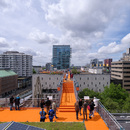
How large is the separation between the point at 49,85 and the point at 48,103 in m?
40.3

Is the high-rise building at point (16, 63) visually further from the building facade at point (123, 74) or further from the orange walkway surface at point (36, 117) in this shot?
the orange walkway surface at point (36, 117)

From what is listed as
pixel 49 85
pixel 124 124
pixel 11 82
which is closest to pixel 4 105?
pixel 124 124

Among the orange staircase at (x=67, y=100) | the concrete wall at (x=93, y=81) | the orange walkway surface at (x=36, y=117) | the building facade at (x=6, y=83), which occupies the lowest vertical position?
the building facade at (x=6, y=83)

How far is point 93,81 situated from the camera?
50.2 m

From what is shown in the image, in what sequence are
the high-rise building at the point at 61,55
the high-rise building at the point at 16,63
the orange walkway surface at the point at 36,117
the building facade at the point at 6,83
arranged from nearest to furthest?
1. the orange walkway surface at the point at 36,117
2. the building facade at the point at 6,83
3. the high-rise building at the point at 16,63
4. the high-rise building at the point at 61,55

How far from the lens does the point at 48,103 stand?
10.3 meters

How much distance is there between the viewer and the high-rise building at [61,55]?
135750mm

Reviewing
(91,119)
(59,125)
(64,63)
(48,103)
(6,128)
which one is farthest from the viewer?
→ (64,63)

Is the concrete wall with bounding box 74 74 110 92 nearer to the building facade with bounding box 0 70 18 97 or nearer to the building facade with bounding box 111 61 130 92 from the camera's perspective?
the building facade with bounding box 111 61 130 92

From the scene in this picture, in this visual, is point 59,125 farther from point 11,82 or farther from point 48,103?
point 11,82

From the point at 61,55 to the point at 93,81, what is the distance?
89970 mm

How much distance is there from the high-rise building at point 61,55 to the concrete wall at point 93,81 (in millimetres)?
88003

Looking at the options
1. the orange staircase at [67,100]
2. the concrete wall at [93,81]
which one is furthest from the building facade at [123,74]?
the orange staircase at [67,100]

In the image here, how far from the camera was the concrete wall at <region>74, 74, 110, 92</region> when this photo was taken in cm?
4981
